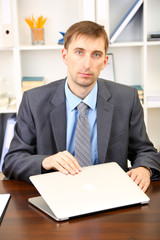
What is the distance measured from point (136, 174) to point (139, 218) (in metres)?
0.32

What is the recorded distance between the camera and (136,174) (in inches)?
57.1

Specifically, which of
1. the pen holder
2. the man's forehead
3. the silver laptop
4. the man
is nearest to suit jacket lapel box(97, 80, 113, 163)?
the man

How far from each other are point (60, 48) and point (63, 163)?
1669mm

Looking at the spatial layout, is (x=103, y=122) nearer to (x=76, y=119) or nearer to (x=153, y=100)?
(x=76, y=119)

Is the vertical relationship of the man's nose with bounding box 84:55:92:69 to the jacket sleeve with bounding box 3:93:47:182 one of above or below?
above

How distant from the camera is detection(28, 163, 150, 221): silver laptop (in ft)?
3.74

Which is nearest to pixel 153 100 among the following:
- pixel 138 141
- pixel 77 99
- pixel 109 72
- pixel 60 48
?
pixel 109 72

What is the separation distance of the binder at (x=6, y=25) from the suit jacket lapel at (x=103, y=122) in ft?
3.92

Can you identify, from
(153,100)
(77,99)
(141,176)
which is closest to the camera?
(141,176)

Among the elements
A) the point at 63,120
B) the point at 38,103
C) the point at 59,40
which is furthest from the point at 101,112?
the point at 59,40

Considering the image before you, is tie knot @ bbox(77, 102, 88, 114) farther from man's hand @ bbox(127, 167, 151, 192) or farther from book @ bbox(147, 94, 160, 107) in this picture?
book @ bbox(147, 94, 160, 107)

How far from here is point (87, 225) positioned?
3.61 ft

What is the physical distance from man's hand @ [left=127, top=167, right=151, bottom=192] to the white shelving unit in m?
1.50

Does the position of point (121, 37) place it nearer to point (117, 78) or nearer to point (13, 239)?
point (117, 78)
